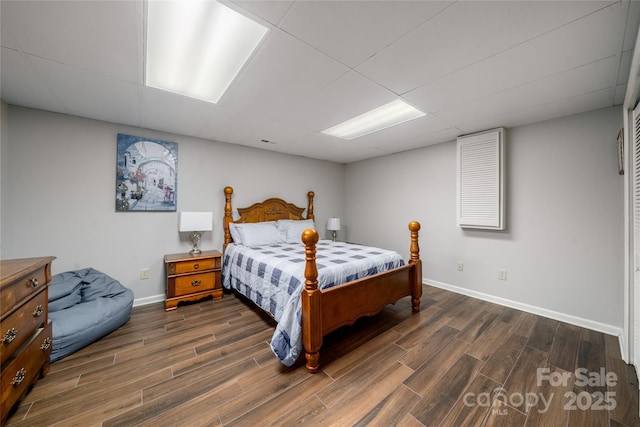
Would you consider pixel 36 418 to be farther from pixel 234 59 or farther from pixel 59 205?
pixel 234 59

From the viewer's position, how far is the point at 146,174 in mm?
2996

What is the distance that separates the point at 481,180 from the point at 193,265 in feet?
12.7

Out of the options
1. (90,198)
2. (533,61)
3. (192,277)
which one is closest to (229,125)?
(90,198)

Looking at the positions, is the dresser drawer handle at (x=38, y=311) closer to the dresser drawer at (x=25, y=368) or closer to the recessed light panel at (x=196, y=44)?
the dresser drawer at (x=25, y=368)

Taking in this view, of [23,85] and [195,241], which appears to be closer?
[23,85]

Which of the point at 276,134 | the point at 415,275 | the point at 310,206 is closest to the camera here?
the point at 415,275

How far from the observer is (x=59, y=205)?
2545 mm

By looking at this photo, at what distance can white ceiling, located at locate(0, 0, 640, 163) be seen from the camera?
4.15 ft

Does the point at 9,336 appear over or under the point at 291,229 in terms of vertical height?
under

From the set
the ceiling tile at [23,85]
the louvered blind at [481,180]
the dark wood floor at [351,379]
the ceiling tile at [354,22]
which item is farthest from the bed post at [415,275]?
the ceiling tile at [23,85]

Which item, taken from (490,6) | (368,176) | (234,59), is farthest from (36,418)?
(368,176)

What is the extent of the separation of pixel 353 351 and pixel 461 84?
243 centimetres

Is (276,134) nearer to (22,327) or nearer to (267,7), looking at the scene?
(267,7)

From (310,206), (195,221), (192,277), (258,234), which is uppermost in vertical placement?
(310,206)
